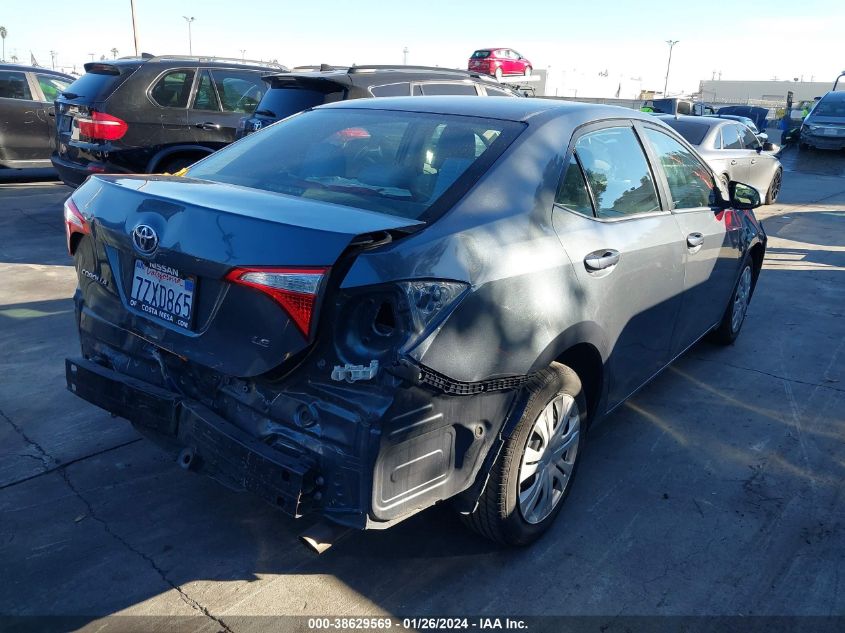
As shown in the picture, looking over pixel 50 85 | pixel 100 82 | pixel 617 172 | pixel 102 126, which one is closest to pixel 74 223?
pixel 617 172

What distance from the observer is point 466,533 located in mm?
3117

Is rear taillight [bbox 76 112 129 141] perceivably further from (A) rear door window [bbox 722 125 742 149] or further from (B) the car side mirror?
(A) rear door window [bbox 722 125 742 149]

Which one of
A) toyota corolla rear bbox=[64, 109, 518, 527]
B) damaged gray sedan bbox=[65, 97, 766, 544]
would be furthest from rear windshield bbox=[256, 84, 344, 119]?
toyota corolla rear bbox=[64, 109, 518, 527]

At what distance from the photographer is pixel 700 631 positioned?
2609 mm

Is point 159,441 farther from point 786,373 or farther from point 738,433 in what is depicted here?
point 786,373

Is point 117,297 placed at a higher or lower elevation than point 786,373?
higher

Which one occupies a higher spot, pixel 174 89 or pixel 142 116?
pixel 174 89

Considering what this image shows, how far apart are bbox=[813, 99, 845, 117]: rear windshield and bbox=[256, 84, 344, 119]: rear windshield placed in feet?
61.2

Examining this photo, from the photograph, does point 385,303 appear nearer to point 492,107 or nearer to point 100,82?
point 492,107

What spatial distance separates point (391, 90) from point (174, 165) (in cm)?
287

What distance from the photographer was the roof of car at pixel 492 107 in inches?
126

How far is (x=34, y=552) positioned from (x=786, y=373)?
4.70 metres

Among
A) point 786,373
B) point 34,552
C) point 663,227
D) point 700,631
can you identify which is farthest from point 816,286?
point 34,552

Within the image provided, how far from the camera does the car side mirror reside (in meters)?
4.70
